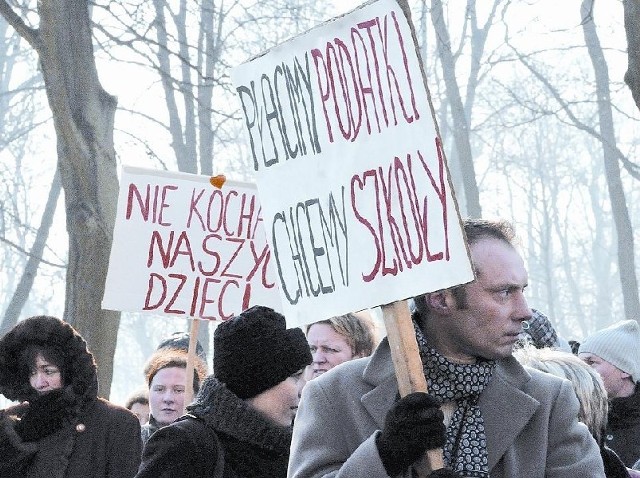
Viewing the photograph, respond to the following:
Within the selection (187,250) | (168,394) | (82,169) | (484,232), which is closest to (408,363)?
(484,232)

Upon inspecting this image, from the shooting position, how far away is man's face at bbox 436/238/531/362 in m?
3.67

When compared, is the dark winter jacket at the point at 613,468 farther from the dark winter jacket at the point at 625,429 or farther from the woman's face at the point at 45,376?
the woman's face at the point at 45,376

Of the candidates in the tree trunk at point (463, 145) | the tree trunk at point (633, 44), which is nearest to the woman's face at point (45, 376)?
the tree trunk at point (633, 44)

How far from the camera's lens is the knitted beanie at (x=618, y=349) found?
22.3ft

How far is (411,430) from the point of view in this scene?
3.41 meters

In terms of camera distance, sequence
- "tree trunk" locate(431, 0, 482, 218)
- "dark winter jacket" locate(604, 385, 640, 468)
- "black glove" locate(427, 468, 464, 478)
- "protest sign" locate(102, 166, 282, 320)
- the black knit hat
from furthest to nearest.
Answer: "tree trunk" locate(431, 0, 482, 218) → "protest sign" locate(102, 166, 282, 320) → "dark winter jacket" locate(604, 385, 640, 468) → the black knit hat → "black glove" locate(427, 468, 464, 478)

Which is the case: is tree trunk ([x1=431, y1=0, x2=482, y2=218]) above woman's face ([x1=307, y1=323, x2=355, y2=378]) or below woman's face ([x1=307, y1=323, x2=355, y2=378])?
above

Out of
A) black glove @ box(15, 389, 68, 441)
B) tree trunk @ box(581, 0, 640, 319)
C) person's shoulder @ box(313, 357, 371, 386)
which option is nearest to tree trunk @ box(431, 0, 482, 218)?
tree trunk @ box(581, 0, 640, 319)

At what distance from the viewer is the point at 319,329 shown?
6168 millimetres

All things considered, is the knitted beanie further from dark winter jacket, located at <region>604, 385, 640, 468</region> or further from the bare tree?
the bare tree

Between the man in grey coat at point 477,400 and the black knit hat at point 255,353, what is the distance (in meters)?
0.84

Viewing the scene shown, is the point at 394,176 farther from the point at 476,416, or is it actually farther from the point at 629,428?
the point at 629,428

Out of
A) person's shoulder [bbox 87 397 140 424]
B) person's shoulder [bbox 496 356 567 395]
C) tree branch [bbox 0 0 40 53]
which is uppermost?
tree branch [bbox 0 0 40 53]

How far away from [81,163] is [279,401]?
546 cm
